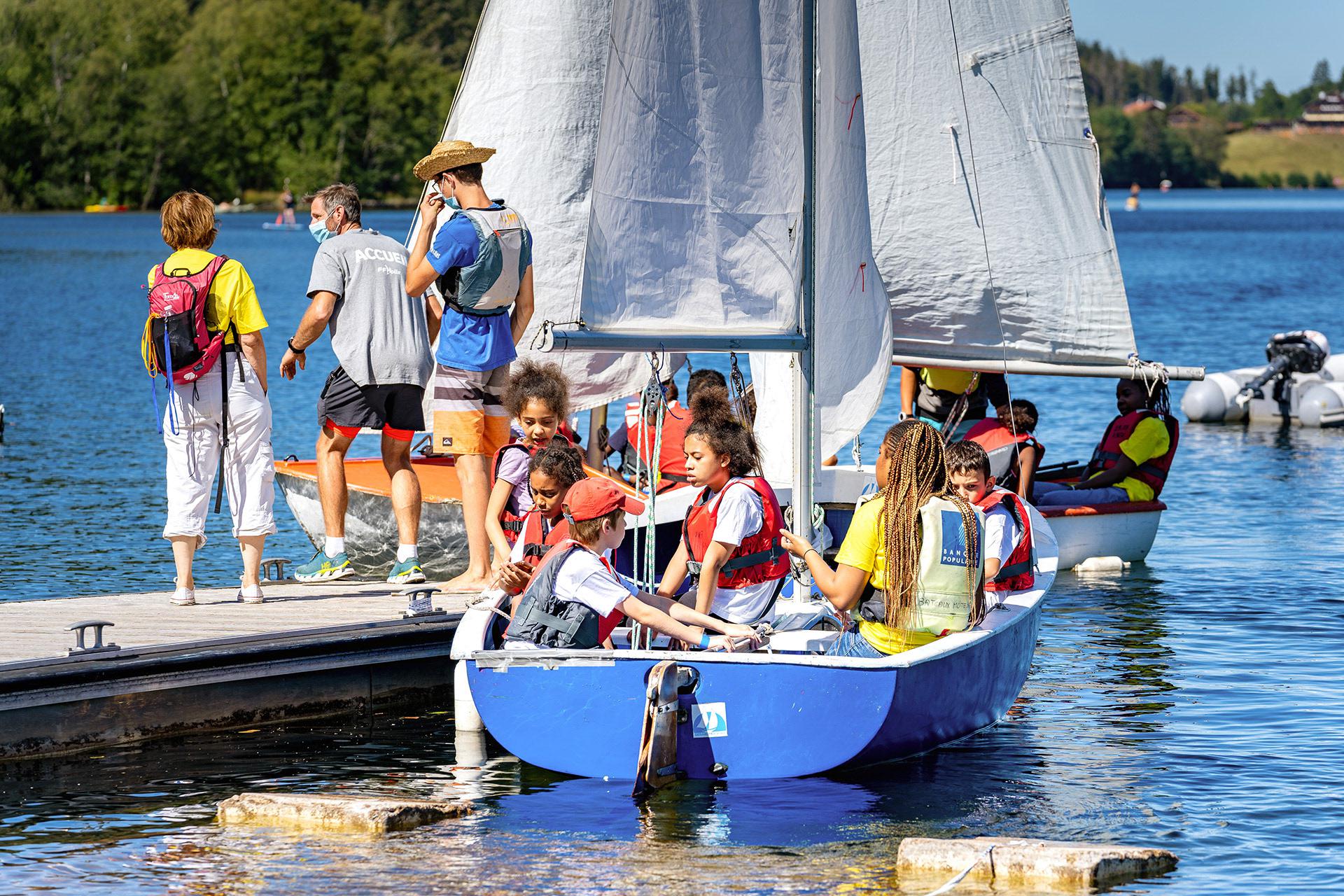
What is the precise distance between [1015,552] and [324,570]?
400 cm

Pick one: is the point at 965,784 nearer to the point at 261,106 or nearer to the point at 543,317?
the point at 543,317

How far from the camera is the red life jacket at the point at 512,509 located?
9.41 meters

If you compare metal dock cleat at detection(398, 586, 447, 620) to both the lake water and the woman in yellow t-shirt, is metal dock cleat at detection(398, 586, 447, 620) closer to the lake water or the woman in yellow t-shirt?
the lake water

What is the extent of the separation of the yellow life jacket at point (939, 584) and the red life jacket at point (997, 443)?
4.90m

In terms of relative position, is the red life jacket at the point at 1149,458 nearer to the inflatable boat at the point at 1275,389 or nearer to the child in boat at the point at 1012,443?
the child in boat at the point at 1012,443

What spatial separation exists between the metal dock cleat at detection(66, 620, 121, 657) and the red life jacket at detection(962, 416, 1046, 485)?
655 cm

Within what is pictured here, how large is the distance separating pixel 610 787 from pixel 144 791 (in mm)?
2012

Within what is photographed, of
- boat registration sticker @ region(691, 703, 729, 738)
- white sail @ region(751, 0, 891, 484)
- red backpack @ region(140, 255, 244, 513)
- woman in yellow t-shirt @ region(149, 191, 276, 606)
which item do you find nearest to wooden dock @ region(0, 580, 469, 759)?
woman in yellow t-shirt @ region(149, 191, 276, 606)

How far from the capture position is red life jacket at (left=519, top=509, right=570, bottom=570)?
27.7ft

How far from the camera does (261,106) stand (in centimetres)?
11619

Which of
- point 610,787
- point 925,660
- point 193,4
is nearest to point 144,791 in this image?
point 610,787

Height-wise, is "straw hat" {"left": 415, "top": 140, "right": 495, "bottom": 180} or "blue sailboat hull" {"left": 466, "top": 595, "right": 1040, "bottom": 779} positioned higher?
"straw hat" {"left": 415, "top": 140, "right": 495, "bottom": 180}

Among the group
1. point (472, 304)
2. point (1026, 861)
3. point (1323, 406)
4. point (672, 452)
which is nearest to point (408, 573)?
point (472, 304)

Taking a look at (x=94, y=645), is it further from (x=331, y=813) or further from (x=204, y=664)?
(x=331, y=813)
